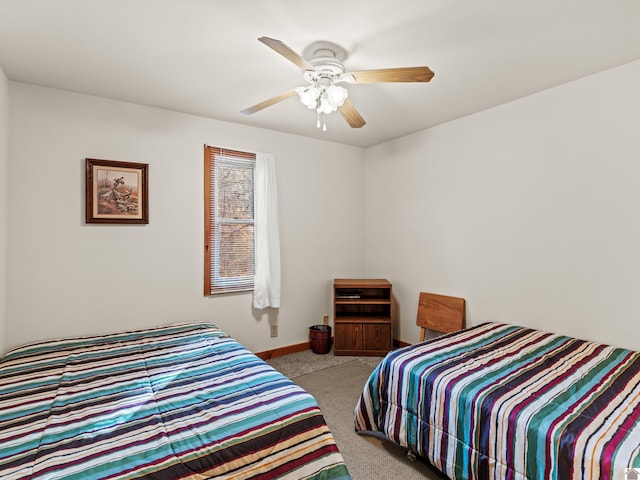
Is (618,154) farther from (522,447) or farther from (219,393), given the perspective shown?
(219,393)

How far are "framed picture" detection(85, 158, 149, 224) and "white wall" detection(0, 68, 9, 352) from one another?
0.47 metres

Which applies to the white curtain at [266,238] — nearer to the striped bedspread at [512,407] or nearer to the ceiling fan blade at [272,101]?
the ceiling fan blade at [272,101]

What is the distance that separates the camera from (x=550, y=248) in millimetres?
2652

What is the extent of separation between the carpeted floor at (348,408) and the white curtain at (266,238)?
0.71 meters

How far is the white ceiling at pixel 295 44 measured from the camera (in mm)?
1644

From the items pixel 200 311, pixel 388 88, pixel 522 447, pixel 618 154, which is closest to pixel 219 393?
pixel 522 447

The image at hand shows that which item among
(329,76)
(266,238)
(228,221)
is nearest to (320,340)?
(266,238)

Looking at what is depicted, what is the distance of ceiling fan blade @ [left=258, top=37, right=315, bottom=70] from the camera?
1488 millimetres

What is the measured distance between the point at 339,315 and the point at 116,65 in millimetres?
3064

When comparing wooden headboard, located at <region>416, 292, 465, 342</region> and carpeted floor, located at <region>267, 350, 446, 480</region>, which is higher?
wooden headboard, located at <region>416, 292, 465, 342</region>

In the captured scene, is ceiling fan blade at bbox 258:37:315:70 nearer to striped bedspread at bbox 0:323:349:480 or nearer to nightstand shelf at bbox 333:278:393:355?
striped bedspread at bbox 0:323:349:480

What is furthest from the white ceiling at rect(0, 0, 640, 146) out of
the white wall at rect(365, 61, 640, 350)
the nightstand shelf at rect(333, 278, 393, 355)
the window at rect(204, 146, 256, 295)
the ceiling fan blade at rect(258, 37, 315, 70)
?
the nightstand shelf at rect(333, 278, 393, 355)

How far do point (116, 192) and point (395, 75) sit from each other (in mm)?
2323

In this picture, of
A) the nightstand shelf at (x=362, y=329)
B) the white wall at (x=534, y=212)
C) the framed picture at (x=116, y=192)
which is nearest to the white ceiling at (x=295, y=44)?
the white wall at (x=534, y=212)
